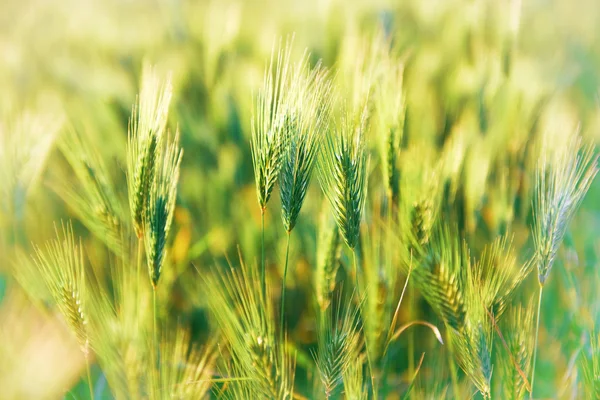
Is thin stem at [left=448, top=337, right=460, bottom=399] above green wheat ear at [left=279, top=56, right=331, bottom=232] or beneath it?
beneath

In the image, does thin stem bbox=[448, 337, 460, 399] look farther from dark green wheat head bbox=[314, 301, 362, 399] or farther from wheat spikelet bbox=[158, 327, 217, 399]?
wheat spikelet bbox=[158, 327, 217, 399]

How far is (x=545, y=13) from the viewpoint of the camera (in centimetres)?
125

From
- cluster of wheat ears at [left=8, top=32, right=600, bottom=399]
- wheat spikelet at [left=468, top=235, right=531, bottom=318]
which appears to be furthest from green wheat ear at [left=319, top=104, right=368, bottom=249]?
wheat spikelet at [left=468, top=235, right=531, bottom=318]

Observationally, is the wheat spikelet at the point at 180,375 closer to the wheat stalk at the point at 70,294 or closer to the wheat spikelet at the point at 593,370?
the wheat stalk at the point at 70,294

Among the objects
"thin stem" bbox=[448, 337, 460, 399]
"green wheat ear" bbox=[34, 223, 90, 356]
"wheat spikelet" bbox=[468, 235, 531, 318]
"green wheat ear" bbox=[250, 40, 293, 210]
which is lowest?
"thin stem" bbox=[448, 337, 460, 399]

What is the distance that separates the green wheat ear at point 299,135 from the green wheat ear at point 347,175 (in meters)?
0.02

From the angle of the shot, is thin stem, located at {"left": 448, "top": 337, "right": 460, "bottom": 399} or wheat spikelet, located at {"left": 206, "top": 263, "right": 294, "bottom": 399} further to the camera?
thin stem, located at {"left": 448, "top": 337, "right": 460, "bottom": 399}

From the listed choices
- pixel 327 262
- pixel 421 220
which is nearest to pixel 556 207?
pixel 421 220

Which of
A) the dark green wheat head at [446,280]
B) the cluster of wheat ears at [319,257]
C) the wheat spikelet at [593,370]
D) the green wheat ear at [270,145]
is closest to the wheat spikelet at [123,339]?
the cluster of wheat ears at [319,257]

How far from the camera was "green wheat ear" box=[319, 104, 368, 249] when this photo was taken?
47 centimetres

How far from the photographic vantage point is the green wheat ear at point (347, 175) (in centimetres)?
47

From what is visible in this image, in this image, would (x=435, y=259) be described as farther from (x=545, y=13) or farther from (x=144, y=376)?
(x=545, y=13)

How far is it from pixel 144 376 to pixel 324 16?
0.79m

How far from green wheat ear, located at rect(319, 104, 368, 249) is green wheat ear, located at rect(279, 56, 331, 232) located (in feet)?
0.06
